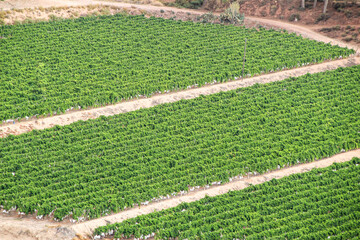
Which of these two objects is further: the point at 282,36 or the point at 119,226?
the point at 282,36

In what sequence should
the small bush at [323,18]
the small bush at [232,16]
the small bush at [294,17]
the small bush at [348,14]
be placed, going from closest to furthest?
the small bush at [232,16] → the small bush at [348,14] → the small bush at [323,18] → the small bush at [294,17]

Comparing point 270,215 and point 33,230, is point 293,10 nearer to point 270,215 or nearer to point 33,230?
point 270,215

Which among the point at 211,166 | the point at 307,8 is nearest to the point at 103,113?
the point at 211,166

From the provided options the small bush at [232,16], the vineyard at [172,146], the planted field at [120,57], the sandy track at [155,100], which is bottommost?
the vineyard at [172,146]

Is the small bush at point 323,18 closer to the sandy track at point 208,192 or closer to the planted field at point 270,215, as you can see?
the sandy track at point 208,192

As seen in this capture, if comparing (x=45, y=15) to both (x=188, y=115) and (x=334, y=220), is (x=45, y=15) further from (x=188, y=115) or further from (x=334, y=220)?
(x=334, y=220)

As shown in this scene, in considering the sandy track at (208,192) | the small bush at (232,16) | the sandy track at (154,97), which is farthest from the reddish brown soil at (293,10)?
the sandy track at (208,192)

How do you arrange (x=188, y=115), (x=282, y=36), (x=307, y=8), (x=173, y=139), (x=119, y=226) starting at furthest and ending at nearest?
1. (x=307, y=8)
2. (x=282, y=36)
3. (x=188, y=115)
4. (x=173, y=139)
5. (x=119, y=226)
